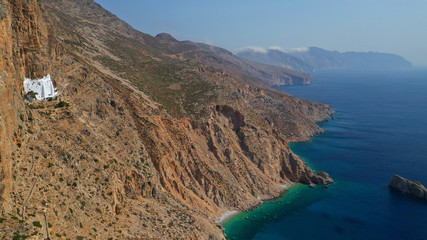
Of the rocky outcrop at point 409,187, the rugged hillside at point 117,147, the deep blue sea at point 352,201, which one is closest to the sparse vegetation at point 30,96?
the rugged hillside at point 117,147

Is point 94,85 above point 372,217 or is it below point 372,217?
above

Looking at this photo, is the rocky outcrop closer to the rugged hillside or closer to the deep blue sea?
the deep blue sea


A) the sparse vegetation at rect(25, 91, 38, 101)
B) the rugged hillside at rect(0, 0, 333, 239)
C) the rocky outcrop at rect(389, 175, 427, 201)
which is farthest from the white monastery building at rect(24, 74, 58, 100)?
the rocky outcrop at rect(389, 175, 427, 201)

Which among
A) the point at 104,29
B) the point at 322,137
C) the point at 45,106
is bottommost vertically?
the point at 322,137

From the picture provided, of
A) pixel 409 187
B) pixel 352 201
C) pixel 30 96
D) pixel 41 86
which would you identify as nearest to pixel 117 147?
pixel 41 86

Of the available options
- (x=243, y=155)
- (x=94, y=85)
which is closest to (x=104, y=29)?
(x=94, y=85)

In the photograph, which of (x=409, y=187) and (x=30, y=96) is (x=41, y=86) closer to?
(x=30, y=96)

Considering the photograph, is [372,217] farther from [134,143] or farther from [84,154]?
[84,154]
